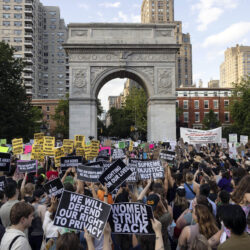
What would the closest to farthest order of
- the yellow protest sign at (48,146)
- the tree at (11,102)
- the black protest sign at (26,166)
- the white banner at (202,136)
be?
the black protest sign at (26,166)
the yellow protest sign at (48,146)
the white banner at (202,136)
the tree at (11,102)

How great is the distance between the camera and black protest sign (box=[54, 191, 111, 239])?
3.46m

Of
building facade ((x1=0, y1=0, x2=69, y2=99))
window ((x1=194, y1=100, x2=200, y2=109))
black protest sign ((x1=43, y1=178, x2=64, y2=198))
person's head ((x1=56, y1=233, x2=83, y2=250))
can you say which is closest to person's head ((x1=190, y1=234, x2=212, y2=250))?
person's head ((x1=56, y1=233, x2=83, y2=250))

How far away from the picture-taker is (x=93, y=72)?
31.6 meters

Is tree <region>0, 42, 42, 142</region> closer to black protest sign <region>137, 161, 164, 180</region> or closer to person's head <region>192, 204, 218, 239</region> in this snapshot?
black protest sign <region>137, 161, 164, 180</region>

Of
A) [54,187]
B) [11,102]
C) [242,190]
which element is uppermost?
[11,102]

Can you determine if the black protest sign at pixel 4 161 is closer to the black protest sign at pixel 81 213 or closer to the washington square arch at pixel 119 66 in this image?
the black protest sign at pixel 81 213

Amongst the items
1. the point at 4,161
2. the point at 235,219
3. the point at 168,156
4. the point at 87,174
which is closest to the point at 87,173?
the point at 87,174

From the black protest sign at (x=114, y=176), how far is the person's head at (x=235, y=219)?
2.28 m

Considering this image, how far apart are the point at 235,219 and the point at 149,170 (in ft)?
12.6

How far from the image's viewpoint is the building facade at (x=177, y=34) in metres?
110

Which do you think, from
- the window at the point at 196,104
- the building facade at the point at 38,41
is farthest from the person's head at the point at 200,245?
the building facade at the point at 38,41

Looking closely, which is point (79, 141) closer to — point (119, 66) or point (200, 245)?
point (200, 245)

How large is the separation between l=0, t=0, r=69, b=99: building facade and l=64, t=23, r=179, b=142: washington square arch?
1729 inches

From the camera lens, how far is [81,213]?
11.9 feet
